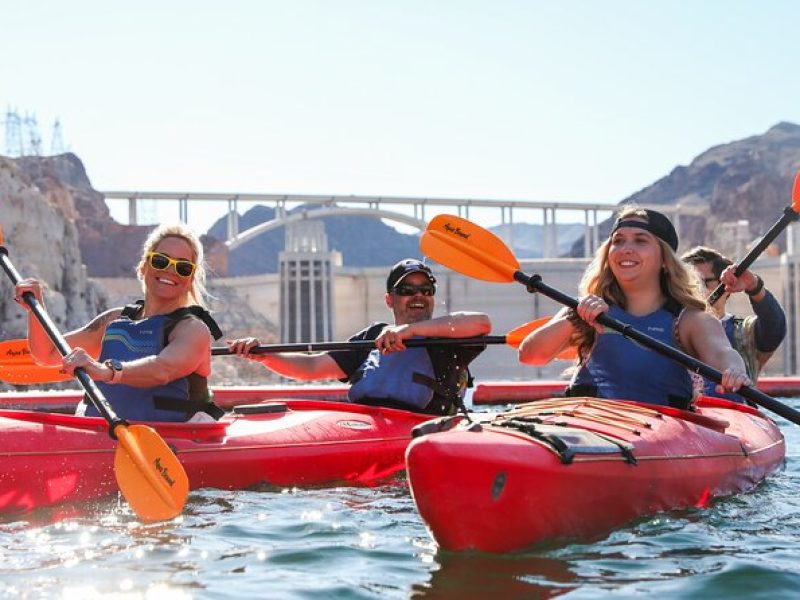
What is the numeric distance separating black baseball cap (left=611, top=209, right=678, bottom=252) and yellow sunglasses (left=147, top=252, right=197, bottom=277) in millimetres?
1819

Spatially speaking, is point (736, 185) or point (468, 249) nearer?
point (468, 249)

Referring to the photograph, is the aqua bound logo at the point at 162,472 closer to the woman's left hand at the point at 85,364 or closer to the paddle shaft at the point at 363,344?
the woman's left hand at the point at 85,364

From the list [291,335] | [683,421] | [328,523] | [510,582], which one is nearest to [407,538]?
[328,523]

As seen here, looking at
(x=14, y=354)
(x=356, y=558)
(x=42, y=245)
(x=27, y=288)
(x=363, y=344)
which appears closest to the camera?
(x=356, y=558)

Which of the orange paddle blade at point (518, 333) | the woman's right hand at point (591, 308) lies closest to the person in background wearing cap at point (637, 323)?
the woman's right hand at point (591, 308)

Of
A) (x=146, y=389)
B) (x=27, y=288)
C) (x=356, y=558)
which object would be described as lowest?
(x=356, y=558)

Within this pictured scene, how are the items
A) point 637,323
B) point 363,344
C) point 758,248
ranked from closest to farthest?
point 637,323 < point 363,344 < point 758,248

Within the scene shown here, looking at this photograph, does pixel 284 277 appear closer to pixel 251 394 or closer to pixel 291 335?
pixel 291 335

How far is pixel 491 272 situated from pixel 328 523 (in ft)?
6.49

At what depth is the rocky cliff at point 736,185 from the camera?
8038 centimetres

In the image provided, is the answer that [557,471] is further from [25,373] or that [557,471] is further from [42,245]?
[42,245]

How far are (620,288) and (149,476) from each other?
2.11 m

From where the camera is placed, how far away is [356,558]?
3752mm

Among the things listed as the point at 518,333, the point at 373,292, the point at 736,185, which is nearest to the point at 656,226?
the point at 518,333
